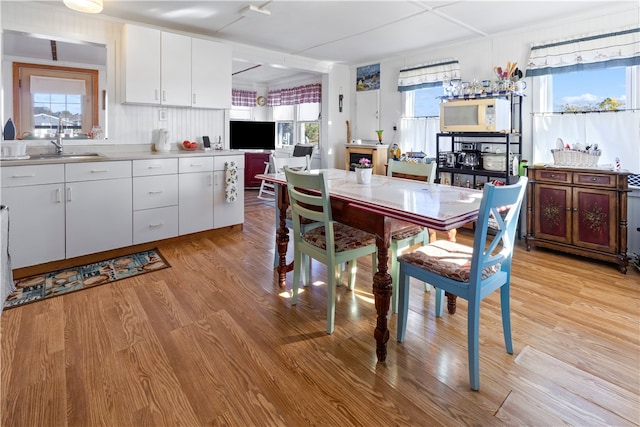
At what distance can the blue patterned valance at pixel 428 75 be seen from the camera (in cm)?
443

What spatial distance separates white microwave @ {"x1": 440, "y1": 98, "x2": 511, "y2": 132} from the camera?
12.2 ft

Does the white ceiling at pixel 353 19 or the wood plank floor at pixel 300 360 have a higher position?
the white ceiling at pixel 353 19

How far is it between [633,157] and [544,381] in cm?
271

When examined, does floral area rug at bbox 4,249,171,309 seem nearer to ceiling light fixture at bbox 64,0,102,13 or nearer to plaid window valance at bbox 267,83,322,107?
ceiling light fixture at bbox 64,0,102,13

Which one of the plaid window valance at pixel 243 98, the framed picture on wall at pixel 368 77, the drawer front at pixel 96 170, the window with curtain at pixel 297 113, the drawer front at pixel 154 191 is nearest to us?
the drawer front at pixel 96 170

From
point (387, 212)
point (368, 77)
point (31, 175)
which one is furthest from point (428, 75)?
point (31, 175)

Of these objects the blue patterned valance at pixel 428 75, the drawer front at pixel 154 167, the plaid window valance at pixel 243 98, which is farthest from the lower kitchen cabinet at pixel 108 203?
the plaid window valance at pixel 243 98

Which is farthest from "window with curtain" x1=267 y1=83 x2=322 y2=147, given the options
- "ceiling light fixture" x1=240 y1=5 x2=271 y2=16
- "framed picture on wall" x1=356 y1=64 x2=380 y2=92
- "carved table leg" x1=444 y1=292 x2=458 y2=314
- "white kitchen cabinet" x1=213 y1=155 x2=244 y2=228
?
"carved table leg" x1=444 y1=292 x2=458 y2=314

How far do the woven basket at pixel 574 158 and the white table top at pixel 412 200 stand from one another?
181cm

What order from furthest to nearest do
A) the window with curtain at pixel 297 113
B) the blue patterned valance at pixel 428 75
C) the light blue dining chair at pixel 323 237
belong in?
the window with curtain at pixel 297 113
the blue patterned valance at pixel 428 75
the light blue dining chair at pixel 323 237

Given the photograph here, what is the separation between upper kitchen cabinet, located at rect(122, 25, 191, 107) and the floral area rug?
156 centimetres

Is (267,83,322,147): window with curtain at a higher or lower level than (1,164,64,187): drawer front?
higher

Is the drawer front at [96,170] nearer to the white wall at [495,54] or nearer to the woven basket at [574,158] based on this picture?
the white wall at [495,54]

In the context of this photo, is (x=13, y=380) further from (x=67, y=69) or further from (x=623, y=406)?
(x=67, y=69)
